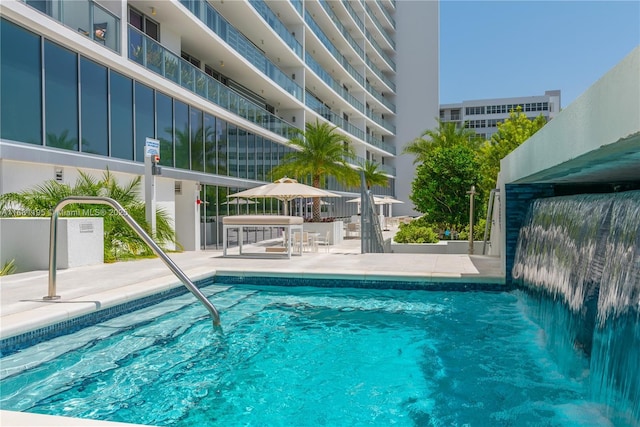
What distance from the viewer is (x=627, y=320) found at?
4.34m

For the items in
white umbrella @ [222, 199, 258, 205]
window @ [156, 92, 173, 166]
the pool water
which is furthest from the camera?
white umbrella @ [222, 199, 258, 205]

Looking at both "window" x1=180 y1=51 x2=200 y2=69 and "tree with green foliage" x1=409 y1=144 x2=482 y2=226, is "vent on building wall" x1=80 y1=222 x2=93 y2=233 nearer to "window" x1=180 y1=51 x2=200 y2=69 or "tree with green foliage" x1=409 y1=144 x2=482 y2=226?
"window" x1=180 y1=51 x2=200 y2=69

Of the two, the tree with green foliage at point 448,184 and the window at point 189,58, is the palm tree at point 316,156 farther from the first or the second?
the window at point 189,58

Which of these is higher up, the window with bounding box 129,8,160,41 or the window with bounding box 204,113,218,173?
the window with bounding box 129,8,160,41

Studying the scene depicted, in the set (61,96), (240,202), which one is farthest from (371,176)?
(61,96)

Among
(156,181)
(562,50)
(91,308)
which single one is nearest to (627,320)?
(91,308)

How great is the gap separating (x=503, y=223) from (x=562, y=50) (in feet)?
83.7

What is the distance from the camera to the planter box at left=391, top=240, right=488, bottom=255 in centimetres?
1714

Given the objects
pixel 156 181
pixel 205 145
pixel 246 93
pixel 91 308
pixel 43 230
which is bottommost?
pixel 91 308

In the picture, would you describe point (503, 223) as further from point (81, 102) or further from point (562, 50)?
point (562, 50)

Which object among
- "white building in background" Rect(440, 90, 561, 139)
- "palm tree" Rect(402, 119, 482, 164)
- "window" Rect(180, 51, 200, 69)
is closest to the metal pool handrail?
"window" Rect(180, 51, 200, 69)

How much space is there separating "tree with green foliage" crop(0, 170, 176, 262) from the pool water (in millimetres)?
4586

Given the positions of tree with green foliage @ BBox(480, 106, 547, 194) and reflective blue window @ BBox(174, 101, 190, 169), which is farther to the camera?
tree with green foliage @ BBox(480, 106, 547, 194)

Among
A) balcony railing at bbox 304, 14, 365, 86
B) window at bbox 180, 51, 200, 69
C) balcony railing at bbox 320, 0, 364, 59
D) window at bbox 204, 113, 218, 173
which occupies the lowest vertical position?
window at bbox 204, 113, 218, 173
